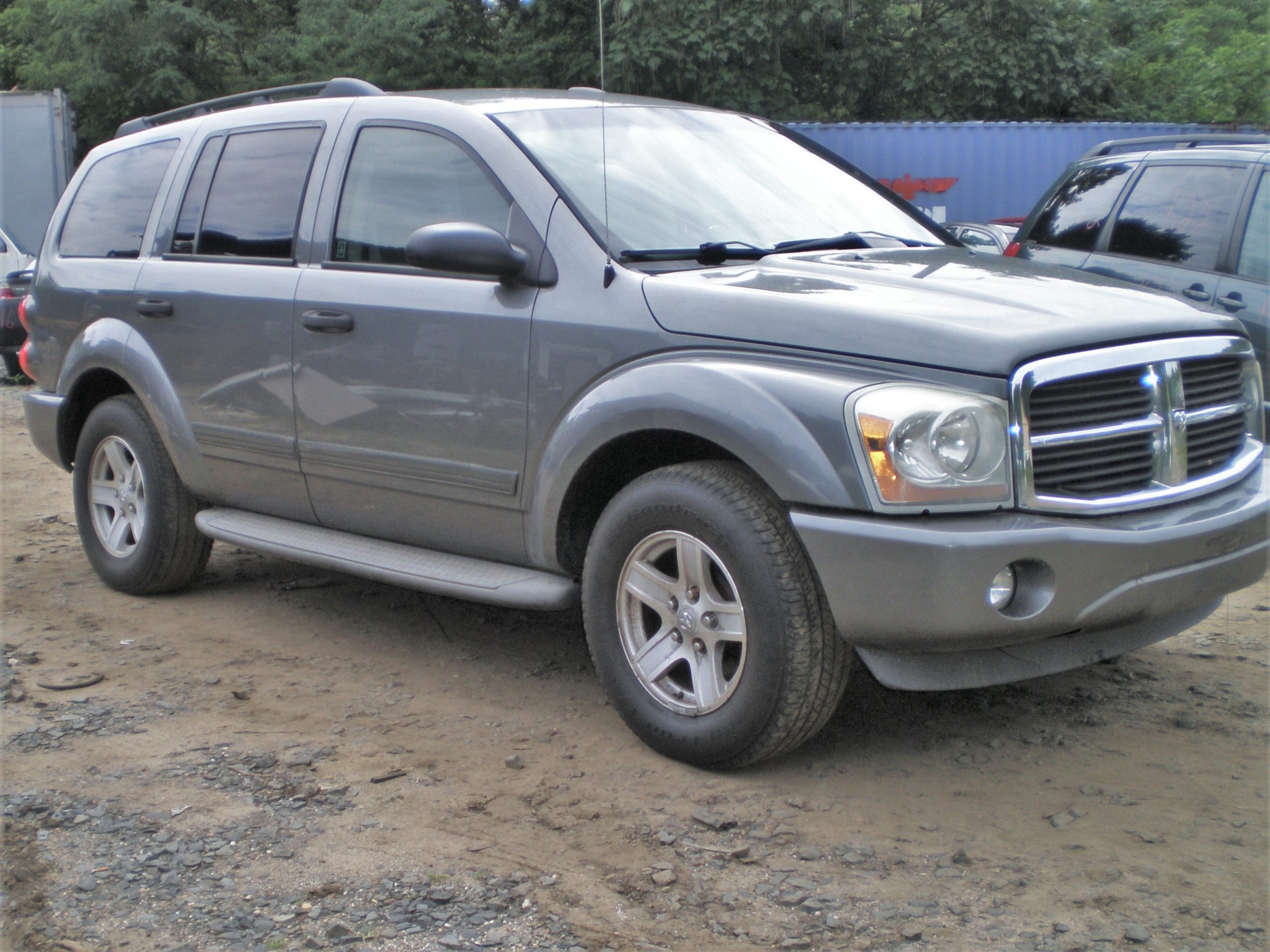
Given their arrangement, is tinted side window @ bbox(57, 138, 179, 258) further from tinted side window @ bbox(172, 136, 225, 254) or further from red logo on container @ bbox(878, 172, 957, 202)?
red logo on container @ bbox(878, 172, 957, 202)

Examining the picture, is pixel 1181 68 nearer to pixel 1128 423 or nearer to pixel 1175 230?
pixel 1175 230

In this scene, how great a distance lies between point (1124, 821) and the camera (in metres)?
3.15

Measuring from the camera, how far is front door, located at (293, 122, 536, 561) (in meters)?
3.84

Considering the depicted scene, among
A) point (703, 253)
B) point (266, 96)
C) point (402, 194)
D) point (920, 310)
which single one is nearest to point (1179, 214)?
point (703, 253)

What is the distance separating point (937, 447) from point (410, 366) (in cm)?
173

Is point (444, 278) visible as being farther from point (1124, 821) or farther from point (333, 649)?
point (1124, 821)

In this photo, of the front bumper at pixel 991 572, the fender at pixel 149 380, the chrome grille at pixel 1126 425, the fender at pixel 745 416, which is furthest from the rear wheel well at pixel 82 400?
the chrome grille at pixel 1126 425

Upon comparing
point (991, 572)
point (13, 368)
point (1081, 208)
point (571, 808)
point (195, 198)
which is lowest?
point (13, 368)

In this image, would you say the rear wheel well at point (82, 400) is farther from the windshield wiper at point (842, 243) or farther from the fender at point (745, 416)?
the windshield wiper at point (842, 243)

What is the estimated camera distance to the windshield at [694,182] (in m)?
3.86

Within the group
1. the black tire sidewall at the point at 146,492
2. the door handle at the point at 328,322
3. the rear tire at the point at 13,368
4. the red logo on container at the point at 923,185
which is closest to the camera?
the door handle at the point at 328,322

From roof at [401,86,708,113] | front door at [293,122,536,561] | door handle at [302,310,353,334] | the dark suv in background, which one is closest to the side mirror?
front door at [293,122,536,561]

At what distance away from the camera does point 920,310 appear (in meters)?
3.15

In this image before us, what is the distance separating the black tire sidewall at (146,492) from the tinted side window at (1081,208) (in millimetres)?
4453
